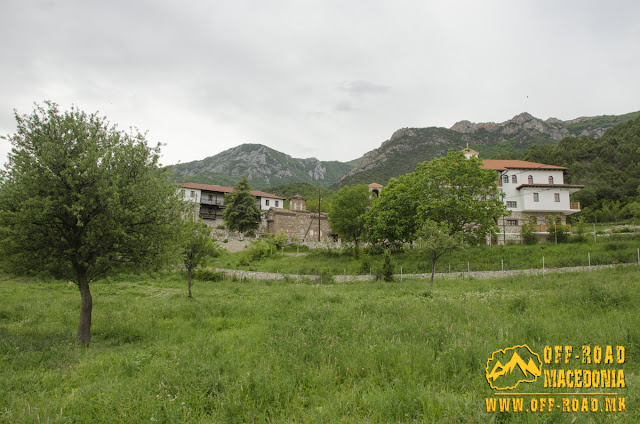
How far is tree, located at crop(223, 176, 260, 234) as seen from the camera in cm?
5819

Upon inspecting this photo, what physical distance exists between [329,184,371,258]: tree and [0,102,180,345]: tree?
33.5 meters

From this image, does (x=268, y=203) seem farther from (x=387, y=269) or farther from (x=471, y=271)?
(x=471, y=271)

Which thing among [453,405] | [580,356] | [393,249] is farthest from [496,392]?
[393,249]

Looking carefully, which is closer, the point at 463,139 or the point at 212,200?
the point at 212,200

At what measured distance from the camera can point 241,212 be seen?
5847cm

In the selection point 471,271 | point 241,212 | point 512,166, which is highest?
point 512,166

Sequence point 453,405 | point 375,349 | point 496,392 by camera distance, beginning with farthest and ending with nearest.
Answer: point 375,349
point 496,392
point 453,405

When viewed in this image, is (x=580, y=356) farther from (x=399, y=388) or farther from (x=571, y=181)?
(x=571, y=181)

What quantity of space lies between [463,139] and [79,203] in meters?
169

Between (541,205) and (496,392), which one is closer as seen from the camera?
(496,392)

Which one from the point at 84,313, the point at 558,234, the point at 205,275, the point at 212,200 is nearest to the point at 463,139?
the point at 212,200

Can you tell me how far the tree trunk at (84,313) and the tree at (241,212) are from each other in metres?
47.6

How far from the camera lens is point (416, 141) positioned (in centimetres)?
16062

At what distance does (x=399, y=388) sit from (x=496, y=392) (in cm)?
146
